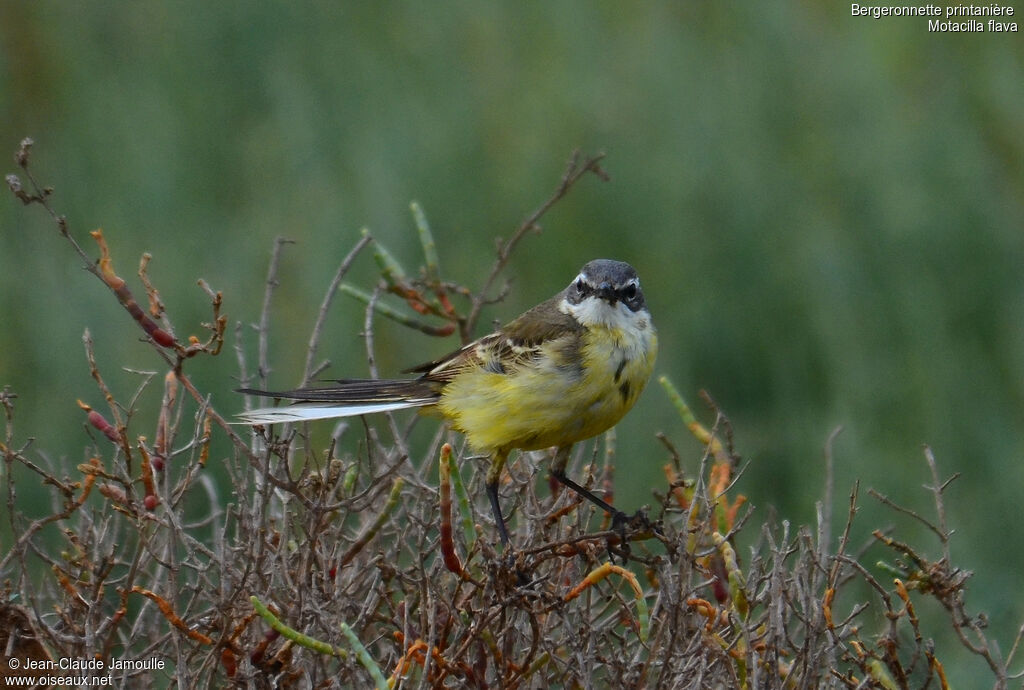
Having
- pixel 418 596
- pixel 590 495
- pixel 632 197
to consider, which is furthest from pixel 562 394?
pixel 632 197

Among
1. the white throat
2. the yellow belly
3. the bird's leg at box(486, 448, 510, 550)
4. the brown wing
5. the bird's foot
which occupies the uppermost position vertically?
the white throat

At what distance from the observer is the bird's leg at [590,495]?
10.1ft

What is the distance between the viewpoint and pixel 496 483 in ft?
12.3

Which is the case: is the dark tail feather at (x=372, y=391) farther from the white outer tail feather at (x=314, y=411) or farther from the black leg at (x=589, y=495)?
the black leg at (x=589, y=495)

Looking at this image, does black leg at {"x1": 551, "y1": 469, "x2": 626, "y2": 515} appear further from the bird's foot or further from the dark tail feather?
the dark tail feather

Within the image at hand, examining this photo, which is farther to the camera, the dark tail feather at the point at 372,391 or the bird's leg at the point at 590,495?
the dark tail feather at the point at 372,391

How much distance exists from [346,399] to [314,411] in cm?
58

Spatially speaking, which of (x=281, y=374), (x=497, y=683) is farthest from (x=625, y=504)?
(x=497, y=683)

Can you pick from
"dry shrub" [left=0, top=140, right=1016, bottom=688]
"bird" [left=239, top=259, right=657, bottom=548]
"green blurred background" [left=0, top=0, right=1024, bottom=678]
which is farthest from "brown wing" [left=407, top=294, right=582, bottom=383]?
"green blurred background" [left=0, top=0, right=1024, bottom=678]

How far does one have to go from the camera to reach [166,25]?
26.8ft

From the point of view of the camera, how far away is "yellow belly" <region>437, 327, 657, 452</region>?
3.85 m

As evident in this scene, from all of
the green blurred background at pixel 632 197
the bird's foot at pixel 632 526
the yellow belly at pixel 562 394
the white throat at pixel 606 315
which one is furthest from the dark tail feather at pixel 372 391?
the green blurred background at pixel 632 197

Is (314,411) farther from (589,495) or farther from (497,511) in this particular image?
(589,495)

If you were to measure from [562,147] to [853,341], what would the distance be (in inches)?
74.8
